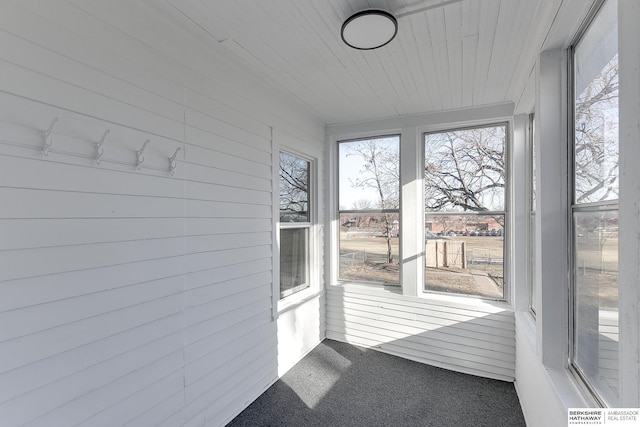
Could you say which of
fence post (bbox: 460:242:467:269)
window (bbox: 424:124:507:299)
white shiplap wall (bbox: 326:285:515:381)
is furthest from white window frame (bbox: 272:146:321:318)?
fence post (bbox: 460:242:467:269)

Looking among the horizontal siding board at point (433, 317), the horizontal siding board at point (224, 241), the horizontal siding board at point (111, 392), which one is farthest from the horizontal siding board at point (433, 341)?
the horizontal siding board at point (111, 392)

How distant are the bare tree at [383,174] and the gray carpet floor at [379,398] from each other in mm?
1216

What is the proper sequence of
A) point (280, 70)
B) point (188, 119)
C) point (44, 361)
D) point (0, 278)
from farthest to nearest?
point (280, 70) < point (188, 119) < point (44, 361) < point (0, 278)

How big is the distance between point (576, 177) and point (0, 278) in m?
2.66

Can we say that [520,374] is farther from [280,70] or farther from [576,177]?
[280,70]

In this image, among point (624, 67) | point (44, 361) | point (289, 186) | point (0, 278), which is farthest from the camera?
point (289, 186)

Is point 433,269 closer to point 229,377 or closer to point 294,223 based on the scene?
point 294,223

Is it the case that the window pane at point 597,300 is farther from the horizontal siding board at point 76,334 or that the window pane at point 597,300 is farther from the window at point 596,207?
the horizontal siding board at point 76,334

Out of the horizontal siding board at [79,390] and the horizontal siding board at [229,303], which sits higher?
the horizontal siding board at [229,303]

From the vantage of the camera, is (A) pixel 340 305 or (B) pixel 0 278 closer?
(B) pixel 0 278

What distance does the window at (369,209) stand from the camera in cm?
354

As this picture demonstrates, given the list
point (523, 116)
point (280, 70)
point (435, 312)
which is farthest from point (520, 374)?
point (280, 70)

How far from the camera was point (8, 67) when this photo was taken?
1.18 m

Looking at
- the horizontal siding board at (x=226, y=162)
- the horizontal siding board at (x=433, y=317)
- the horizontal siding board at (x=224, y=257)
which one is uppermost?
the horizontal siding board at (x=226, y=162)
